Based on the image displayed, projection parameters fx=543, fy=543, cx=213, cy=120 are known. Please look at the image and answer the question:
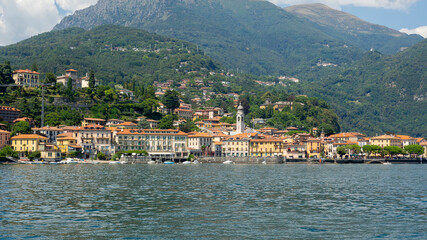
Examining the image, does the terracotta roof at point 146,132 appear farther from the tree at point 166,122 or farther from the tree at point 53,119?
the tree at point 53,119

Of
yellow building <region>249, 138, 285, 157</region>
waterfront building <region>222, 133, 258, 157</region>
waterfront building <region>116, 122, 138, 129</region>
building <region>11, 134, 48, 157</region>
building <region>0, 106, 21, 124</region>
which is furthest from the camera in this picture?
waterfront building <region>222, 133, 258, 157</region>

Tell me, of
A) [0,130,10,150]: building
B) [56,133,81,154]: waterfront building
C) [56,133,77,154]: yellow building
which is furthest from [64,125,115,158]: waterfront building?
[0,130,10,150]: building

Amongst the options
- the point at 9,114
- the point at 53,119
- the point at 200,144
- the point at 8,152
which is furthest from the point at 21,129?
the point at 200,144

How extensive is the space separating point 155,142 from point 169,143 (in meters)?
3.52

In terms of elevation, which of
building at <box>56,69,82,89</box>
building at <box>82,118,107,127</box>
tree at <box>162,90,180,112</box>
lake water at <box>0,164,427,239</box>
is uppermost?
building at <box>56,69,82,89</box>

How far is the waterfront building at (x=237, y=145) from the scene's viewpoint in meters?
135

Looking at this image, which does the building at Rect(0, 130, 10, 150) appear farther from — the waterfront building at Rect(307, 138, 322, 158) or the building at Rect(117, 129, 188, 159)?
the waterfront building at Rect(307, 138, 322, 158)

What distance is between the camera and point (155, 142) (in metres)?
130

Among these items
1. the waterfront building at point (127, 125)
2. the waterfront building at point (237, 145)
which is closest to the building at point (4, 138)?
the waterfront building at point (127, 125)

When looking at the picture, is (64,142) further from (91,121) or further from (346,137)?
(346,137)

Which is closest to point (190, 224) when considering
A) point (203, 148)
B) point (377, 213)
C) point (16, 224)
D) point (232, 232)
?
point (232, 232)

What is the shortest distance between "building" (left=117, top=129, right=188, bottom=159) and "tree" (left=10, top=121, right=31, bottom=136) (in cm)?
2022

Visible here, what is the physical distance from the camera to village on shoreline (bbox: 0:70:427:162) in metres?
112

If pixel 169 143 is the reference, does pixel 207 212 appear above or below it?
below
